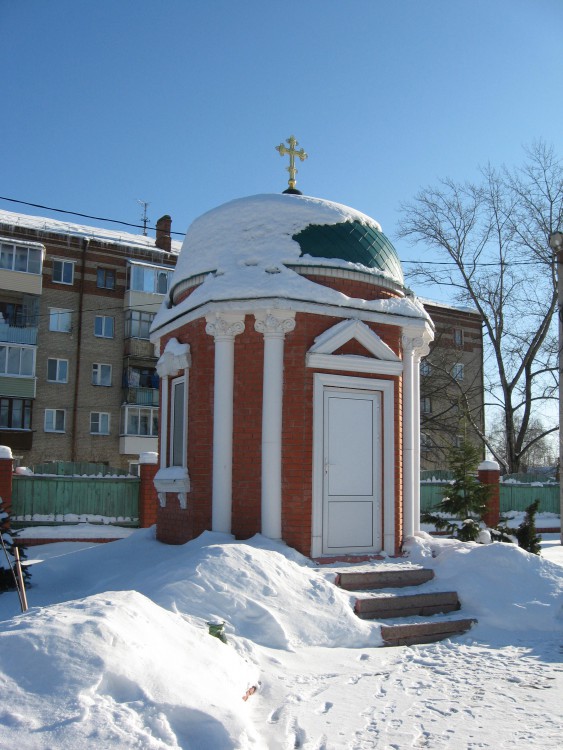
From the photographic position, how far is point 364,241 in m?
10.1

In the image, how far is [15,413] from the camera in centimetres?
2933

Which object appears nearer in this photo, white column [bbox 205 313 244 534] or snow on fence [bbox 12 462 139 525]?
white column [bbox 205 313 244 534]

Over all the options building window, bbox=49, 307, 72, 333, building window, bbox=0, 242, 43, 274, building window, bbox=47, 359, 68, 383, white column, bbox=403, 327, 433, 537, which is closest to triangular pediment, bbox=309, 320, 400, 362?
white column, bbox=403, 327, 433, 537

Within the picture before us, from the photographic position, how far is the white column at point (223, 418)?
9117mm

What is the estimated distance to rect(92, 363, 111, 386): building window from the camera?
31.5 m

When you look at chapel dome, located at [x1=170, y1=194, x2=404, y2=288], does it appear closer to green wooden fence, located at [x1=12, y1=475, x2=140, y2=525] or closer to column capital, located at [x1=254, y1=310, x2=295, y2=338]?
column capital, located at [x1=254, y1=310, x2=295, y2=338]

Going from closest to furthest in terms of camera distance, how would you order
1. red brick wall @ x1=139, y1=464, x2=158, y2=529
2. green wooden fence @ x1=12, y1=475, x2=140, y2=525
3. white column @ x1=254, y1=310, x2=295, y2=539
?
1. white column @ x1=254, y1=310, x2=295, y2=539
2. green wooden fence @ x1=12, y1=475, x2=140, y2=525
3. red brick wall @ x1=139, y1=464, x2=158, y2=529

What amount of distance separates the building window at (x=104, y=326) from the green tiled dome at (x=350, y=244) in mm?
23292

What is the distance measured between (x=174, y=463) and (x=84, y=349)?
870 inches

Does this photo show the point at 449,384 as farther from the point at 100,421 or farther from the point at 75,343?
the point at 75,343

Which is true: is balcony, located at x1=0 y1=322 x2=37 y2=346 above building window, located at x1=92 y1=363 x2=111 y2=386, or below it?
above

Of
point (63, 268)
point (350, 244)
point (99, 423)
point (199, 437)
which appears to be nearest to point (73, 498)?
point (199, 437)

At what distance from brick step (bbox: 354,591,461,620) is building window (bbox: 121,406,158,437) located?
24492 mm

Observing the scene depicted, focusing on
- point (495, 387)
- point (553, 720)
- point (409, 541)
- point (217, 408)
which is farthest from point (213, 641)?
point (495, 387)
